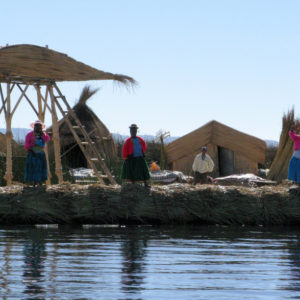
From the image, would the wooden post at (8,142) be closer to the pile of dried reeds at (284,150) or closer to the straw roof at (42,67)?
the straw roof at (42,67)

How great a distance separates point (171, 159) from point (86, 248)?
1473 cm

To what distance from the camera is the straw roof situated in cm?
1329

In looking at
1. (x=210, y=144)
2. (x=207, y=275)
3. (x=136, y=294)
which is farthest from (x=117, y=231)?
(x=210, y=144)

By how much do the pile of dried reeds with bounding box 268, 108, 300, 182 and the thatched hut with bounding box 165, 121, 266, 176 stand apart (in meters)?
2.24

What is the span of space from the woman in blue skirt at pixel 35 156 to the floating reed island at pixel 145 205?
65 cm

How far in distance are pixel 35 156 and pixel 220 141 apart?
10.6 meters

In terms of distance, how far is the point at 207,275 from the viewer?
6.09m

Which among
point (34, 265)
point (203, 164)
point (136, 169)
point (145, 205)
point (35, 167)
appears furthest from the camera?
point (203, 164)

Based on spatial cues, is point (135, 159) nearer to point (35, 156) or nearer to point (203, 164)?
point (35, 156)

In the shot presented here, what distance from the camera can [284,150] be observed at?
19531 millimetres

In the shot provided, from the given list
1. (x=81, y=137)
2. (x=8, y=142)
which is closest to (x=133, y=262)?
(x=8, y=142)

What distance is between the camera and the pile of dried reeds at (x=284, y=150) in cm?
1883

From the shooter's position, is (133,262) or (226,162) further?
(226,162)

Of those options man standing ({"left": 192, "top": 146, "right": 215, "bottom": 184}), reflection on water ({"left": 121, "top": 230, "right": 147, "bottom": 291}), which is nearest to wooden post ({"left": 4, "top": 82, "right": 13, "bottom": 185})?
reflection on water ({"left": 121, "top": 230, "right": 147, "bottom": 291})
